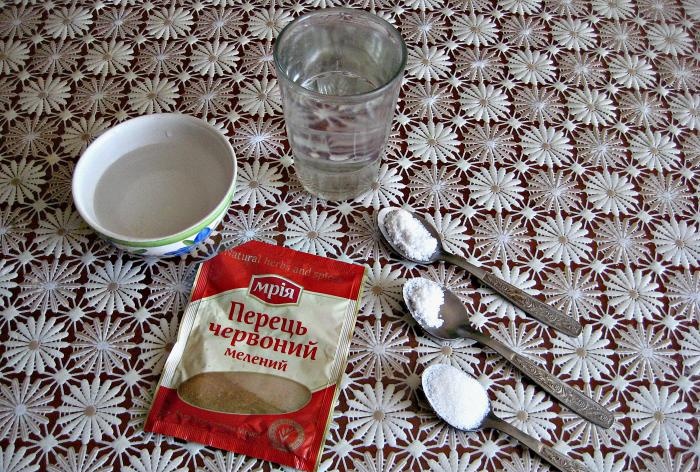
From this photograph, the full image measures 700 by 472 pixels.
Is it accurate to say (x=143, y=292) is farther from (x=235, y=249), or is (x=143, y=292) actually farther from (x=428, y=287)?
(x=428, y=287)

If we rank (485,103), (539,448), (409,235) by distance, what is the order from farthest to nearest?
(485,103), (409,235), (539,448)

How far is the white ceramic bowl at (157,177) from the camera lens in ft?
1.92

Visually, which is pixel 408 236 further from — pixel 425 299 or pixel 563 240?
pixel 563 240

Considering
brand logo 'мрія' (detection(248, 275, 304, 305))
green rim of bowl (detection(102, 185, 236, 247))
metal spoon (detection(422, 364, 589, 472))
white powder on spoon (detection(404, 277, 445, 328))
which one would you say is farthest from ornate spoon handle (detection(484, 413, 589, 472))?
green rim of bowl (detection(102, 185, 236, 247))

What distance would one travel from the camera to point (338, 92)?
2.06ft

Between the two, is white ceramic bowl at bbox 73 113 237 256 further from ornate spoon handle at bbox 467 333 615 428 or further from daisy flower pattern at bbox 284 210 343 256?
ornate spoon handle at bbox 467 333 615 428

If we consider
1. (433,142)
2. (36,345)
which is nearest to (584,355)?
(433,142)

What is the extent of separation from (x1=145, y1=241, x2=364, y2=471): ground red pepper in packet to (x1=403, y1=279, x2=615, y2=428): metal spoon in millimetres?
92

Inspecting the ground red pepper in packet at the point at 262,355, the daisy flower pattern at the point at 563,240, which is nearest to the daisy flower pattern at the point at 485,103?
the daisy flower pattern at the point at 563,240

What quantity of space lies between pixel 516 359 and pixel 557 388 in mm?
46

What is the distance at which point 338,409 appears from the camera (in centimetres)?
52

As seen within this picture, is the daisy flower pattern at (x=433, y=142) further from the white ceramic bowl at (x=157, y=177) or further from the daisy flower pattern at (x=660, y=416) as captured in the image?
the daisy flower pattern at (x=660, y=416)

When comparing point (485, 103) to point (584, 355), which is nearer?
point (584, 355)

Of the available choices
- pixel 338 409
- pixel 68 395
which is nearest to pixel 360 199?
pixel 338 409
